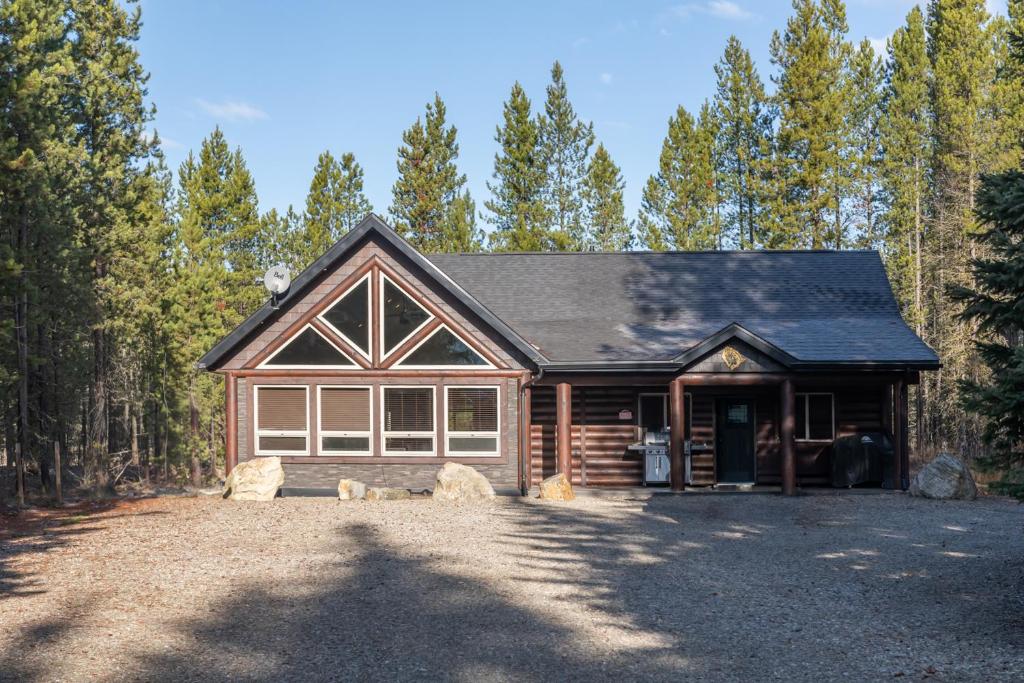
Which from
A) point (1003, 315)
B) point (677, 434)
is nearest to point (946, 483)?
point (677, 434)

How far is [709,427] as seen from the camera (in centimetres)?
2114

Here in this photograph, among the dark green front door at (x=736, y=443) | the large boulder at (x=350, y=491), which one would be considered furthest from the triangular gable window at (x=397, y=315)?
the dark green front door at (x=736, y=443)

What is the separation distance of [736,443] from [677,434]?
277 cm

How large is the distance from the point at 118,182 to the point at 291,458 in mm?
14614

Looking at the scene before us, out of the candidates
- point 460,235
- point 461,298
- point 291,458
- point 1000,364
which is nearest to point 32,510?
point 291,458

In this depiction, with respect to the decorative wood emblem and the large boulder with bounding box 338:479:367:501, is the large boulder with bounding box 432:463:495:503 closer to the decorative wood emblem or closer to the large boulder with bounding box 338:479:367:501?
the large boulder with bounding box 338:479:367:501

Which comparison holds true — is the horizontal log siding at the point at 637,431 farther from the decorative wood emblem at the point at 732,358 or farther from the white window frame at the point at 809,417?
the decorative wood emblem at the point at 732,358

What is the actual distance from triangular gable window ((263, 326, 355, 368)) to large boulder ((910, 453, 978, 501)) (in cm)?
1204

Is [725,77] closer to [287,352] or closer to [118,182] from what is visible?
[118,182]

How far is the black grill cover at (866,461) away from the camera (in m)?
19.9

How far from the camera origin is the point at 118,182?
29391 mm

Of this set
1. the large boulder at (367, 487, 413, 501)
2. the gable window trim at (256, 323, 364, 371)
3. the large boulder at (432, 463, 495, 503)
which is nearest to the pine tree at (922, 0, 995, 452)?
the large boulder at (432, 463, 495, 503)

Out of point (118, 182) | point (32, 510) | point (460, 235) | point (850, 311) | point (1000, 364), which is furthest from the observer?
point (460, 235)

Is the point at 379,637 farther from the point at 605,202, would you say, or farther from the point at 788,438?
the point at 605,202
